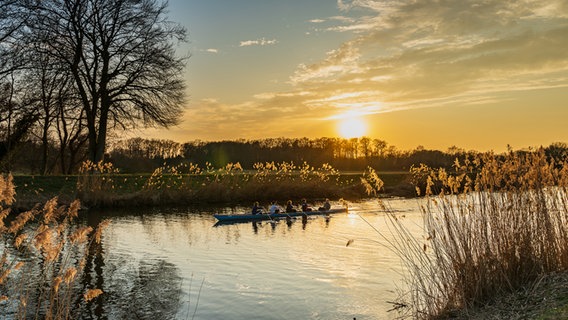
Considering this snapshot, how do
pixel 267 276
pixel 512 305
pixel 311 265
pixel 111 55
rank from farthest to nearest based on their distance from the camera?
pixel 111 55, pixel 311 265, pixel 267 276, pixel 512 305

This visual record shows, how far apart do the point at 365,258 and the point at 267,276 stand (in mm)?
3124

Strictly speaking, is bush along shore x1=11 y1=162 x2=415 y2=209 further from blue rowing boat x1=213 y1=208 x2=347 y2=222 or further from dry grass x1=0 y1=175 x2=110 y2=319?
dry grass x1=0 y1=175 x2=110 y2=319

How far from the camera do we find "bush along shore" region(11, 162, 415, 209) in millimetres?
24406

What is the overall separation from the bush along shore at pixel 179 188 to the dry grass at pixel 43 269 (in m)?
5.16

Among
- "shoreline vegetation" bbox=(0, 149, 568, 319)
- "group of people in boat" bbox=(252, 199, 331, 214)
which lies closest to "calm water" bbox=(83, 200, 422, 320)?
"shoreline vegetation" bbox=(0, 149, 568, 319)

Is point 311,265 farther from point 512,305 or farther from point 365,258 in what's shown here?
point 512,305

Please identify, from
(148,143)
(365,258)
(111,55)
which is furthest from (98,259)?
(148,143)

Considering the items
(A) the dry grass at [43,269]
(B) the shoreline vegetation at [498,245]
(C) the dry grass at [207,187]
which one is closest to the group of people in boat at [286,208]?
(C) the dry grass at [207,187]

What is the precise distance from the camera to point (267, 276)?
11883mm

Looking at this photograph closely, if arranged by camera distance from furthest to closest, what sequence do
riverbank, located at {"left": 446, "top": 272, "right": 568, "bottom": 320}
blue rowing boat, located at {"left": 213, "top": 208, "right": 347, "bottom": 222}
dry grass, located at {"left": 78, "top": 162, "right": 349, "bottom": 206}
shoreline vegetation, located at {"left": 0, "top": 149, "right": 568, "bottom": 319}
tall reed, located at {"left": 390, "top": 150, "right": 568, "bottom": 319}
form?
dry grass, located at {"left": 78, "top": 162, "right": 349, "bottom": 206}, blue rowing boat, located at {"left": 213, "top": 208, "right": 347, "bottom": 222}, tall reed, located at {"left": 390, "top": 150, "right": 568, "bottom": 319}, shoreline vegetation, located at {"left": 0, "top": 149, "right": 568, "bottom": 319}, riverbank, located at {"left": 446, "top": 272, "right": 568, "bottom": 320}

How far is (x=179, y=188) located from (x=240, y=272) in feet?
53.6

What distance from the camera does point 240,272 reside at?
12.3 metres

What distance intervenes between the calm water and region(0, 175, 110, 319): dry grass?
85cm

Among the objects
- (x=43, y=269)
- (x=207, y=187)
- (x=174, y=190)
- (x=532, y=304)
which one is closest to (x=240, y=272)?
(x=43, y=269)
